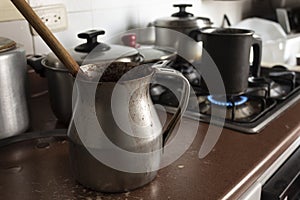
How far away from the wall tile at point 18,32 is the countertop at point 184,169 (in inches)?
10.8

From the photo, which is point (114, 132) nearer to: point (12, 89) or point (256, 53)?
point (12, 89)

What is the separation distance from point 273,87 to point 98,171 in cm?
71

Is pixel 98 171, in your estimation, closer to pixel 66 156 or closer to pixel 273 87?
pixel 66 156

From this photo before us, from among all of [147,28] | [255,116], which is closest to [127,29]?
[147,28]

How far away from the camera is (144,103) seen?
59 centimetres

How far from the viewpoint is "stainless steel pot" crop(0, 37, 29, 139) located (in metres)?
0.74

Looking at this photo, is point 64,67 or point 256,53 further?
point 256,53

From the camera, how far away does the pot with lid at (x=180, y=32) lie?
3.98 feet

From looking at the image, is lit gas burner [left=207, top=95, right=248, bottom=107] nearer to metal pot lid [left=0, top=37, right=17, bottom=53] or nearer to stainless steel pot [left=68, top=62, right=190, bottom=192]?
stainless steel pot [left=68, top=62, right=190, bottom=192]

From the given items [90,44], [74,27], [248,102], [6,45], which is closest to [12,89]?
[6,45]

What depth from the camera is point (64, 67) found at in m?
Result: 0.79

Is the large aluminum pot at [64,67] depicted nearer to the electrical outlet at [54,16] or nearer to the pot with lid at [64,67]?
the pot with lid at [64,67]

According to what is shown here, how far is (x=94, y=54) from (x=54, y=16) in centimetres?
32

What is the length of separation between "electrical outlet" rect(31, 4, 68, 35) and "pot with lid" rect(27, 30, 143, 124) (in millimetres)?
213
